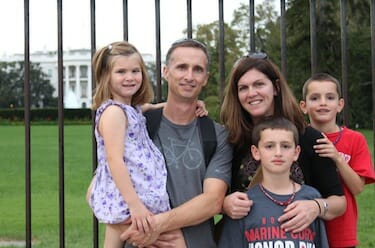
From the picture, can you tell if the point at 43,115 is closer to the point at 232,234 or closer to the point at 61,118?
the point at 61,118

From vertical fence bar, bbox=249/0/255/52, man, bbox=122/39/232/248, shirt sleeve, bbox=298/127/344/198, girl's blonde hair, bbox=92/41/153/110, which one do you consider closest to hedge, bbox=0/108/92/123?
vertical fence bar, bbox=249/0/255/52

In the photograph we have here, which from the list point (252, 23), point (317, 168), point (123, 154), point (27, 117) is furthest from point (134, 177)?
point (252, 23)

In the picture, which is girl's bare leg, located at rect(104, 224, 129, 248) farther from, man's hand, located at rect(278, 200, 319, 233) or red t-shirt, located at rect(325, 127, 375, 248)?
red t-shirt, located at rect(325, 127, 375, 248)

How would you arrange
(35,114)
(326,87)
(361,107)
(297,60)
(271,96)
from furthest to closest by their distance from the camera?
1. (35,114)
2. (361,107)
3. (297,60)
4. (326,87)
5. (271,96)

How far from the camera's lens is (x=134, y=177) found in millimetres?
2691

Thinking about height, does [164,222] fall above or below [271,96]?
below

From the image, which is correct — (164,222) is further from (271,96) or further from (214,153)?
(271,96)

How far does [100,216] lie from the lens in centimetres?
273

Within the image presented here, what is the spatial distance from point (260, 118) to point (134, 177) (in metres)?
0.65

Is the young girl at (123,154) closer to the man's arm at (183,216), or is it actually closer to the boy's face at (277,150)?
the man's arm at (183,216)

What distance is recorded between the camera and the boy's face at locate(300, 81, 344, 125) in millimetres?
3006

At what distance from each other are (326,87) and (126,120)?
1.02 m

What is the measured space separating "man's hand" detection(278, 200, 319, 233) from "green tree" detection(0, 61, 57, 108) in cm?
5465

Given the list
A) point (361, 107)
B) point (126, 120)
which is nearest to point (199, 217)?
point (126, 120)
